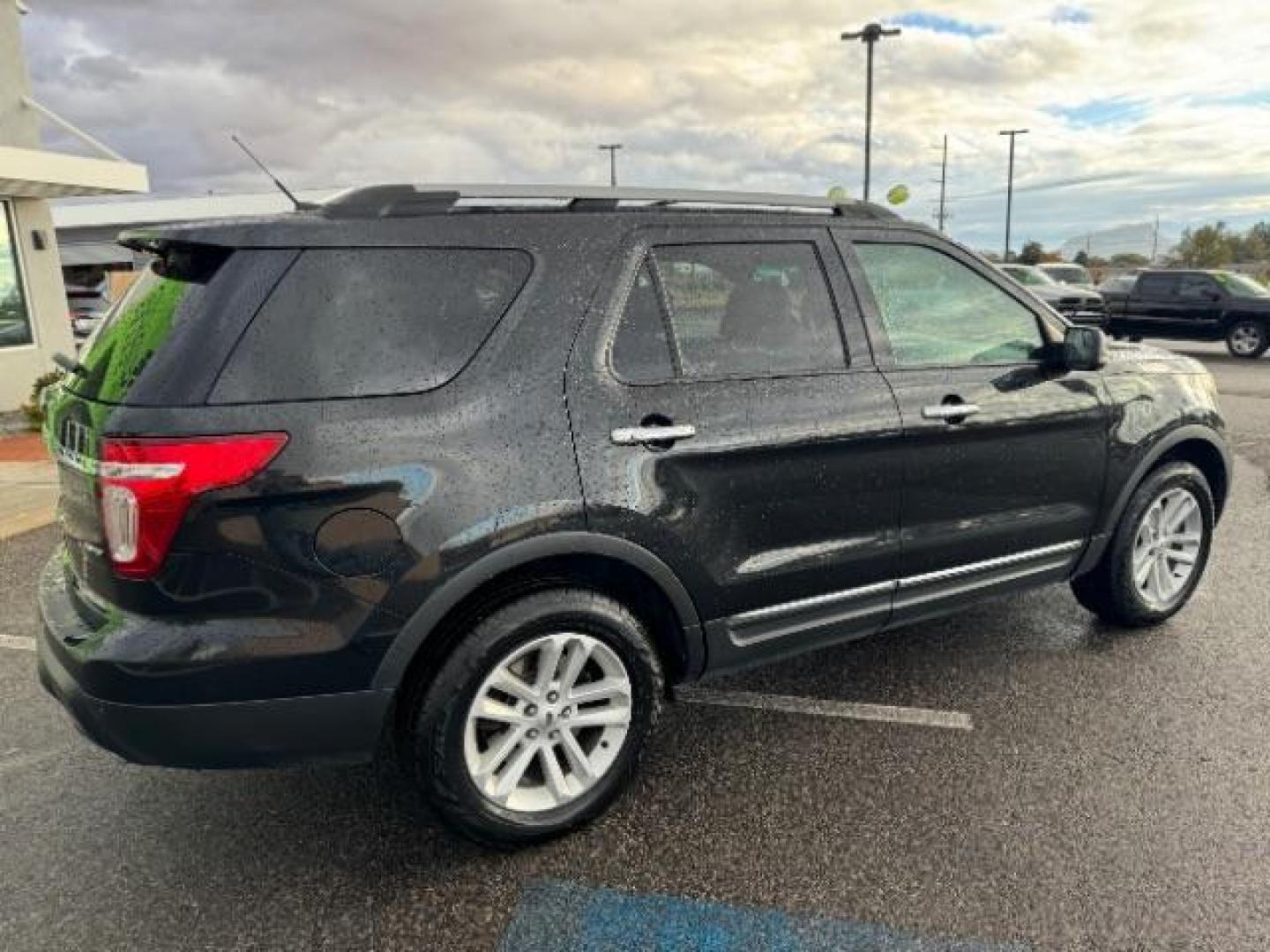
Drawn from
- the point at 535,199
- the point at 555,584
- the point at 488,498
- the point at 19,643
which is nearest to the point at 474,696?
the point at 555,584

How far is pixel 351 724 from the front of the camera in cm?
240

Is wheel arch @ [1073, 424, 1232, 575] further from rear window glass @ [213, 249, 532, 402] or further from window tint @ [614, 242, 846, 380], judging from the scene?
rear window glass @ [213, 249, 532, 402]

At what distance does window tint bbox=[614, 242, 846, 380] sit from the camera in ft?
9.30

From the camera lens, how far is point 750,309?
3027 mm

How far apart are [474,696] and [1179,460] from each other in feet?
11.1

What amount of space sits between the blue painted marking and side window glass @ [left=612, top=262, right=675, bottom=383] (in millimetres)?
1415

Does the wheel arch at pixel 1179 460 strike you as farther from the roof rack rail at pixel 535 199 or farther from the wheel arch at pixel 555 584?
the wheel arch at pixel 555 584

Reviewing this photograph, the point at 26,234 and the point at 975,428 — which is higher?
the point at 26,234

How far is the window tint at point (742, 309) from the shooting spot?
112 inches

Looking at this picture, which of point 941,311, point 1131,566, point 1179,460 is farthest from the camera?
point 1179,460

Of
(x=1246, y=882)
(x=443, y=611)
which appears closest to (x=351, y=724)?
(x=443, y=611)

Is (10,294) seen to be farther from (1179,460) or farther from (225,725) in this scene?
(1179,460)

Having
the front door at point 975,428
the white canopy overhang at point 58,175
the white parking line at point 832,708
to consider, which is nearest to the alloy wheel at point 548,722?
the white parking line at point 832,708

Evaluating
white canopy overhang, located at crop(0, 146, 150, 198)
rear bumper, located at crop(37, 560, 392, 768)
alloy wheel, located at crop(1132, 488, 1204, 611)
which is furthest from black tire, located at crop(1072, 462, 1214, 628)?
white canopy overhang, located at crop(0, 146, 150, 198)
